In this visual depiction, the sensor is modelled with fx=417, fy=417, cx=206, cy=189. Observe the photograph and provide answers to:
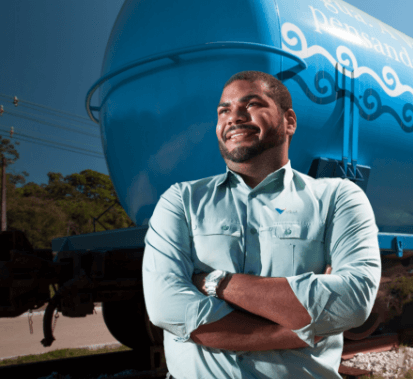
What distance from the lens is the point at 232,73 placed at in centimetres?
291

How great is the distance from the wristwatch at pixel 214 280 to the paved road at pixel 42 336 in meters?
5.61

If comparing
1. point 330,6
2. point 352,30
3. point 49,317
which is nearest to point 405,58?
point 352,30

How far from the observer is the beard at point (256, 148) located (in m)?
1.17

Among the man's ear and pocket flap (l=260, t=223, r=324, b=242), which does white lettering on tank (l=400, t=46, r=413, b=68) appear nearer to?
the man's ear

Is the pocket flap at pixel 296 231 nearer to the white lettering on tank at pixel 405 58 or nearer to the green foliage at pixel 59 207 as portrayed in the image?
the white lettering on tank at pixel 405 58

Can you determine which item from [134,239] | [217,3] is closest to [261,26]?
[217,3]

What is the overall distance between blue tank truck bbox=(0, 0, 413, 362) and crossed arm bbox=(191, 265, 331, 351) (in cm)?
195

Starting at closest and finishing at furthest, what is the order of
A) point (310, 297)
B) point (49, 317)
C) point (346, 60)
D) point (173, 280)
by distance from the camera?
1. point (310, 297)
2. point (173, 280)
3. point (49, 317)
4. point (346, 60)

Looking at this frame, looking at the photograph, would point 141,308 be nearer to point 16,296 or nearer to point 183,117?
point 16,296

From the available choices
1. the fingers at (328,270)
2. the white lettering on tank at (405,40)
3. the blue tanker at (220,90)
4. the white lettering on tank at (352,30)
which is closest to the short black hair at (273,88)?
the fingers at (328,270)

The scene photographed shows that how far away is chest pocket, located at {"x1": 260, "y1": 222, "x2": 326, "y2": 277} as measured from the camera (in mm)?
1135

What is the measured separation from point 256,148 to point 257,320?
0.47 m

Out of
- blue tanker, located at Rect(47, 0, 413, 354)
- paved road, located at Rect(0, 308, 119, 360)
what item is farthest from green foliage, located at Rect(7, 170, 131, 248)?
blue tanker, located at Rect(47, 0, 413, 354)

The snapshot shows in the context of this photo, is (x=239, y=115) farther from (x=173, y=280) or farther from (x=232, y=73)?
(x=232, y=73)
